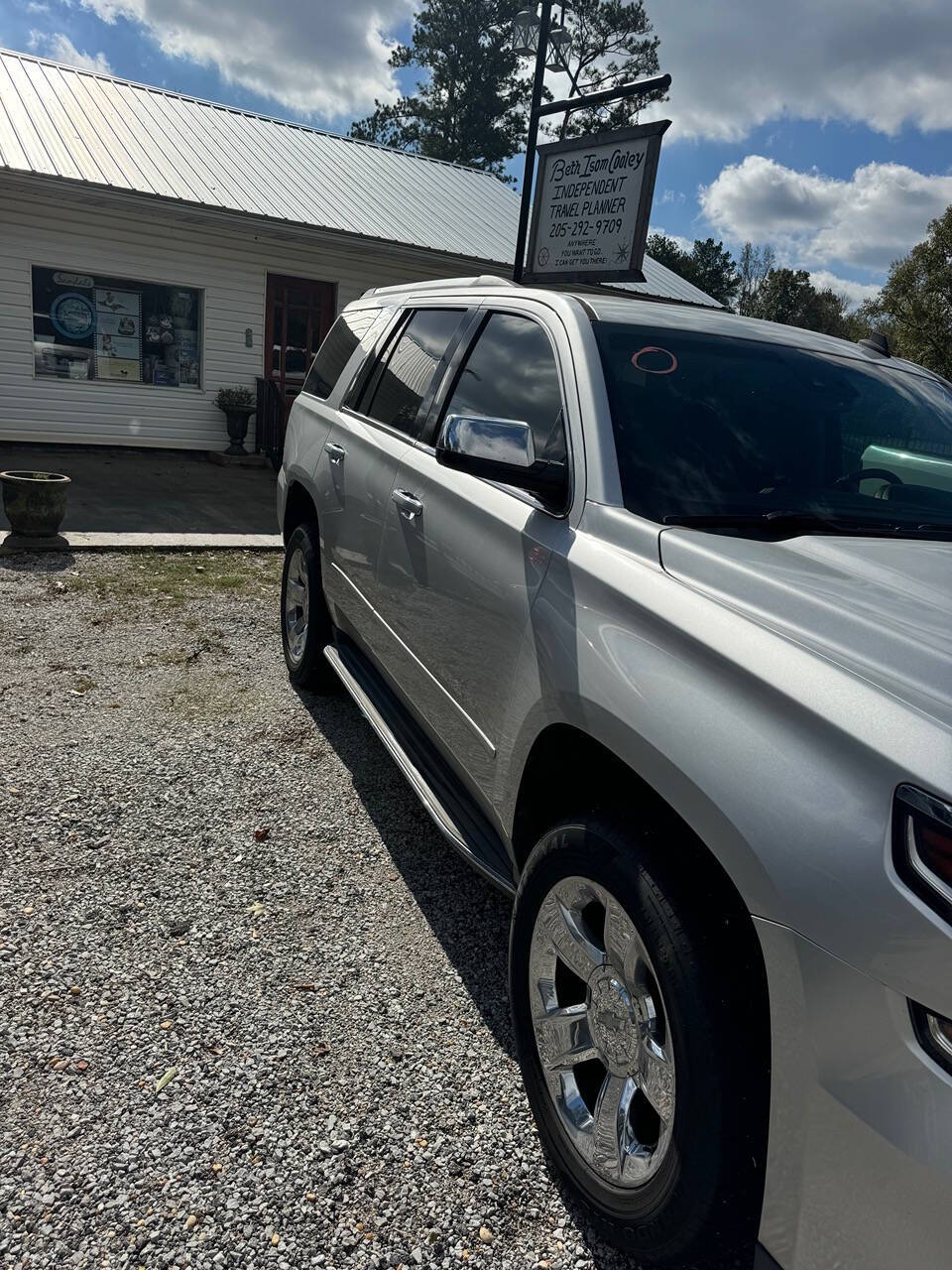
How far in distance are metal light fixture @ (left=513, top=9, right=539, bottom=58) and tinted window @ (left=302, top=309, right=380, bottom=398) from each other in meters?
7.68

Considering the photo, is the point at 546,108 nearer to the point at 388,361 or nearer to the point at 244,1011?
the point at 388,361

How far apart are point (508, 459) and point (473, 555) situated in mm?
415

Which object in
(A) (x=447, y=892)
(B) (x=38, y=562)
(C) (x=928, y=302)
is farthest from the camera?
(C) (x=928, y=302)

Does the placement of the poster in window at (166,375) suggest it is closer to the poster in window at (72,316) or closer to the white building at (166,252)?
the white building at (166,252)

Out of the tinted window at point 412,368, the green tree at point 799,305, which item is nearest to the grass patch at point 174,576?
the tinted window at point 412,368

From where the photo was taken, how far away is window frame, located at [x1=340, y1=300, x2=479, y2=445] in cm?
334

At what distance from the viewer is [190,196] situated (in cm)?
1099

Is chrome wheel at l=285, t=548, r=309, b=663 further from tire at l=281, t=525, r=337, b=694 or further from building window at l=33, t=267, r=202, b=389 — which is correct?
building window at l=33, t=267, r=202, b=389

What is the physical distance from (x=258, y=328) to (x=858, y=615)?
41.5 ft

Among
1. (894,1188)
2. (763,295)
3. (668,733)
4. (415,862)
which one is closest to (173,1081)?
(415,862)

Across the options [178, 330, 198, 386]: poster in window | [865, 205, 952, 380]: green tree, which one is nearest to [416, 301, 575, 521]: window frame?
[178, 330, 198, 386]: poster in window

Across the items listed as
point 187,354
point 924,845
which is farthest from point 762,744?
point 187,354

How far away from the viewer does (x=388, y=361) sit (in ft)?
13.2

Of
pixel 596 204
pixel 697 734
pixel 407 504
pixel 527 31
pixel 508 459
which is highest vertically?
pixel 527 31
